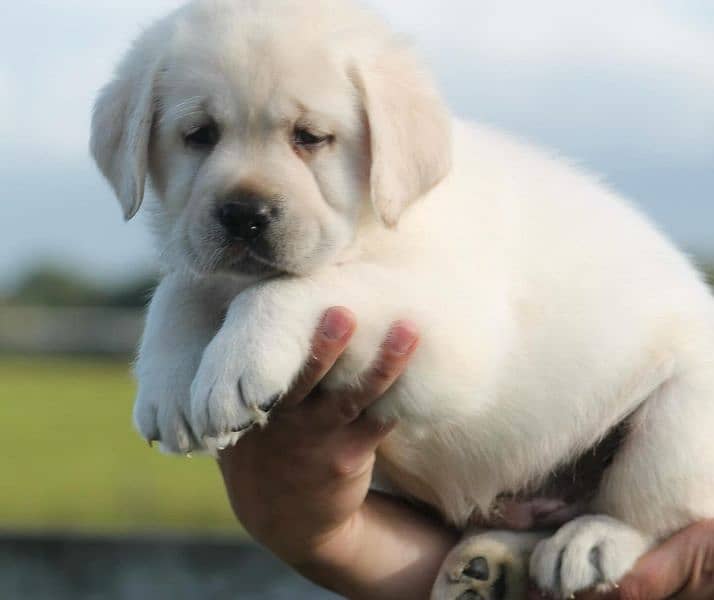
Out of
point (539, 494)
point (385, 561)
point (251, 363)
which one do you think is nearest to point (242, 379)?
point (251, 363)

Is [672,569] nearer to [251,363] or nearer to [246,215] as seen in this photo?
[251,363]

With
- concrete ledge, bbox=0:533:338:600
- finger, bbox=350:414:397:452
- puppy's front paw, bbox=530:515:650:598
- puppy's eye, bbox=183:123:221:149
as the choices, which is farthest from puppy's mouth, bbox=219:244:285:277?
concrete ledge, bbox=0:533:338:600

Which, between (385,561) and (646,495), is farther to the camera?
A: (385,561)

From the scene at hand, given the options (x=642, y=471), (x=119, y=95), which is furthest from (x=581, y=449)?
(x=119, y=95)

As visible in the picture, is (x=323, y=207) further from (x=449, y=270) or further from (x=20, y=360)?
(x=20, y=360)

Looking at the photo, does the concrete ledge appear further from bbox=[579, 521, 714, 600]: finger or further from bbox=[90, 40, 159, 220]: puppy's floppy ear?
bbox=[90, 40, 159, 220]: puppy's floppy ear

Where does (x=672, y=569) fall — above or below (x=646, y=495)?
below

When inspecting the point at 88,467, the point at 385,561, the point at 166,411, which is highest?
the point at 166,411

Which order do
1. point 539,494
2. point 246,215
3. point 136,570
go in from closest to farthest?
point 246,215
point 539,494
point 136,570
